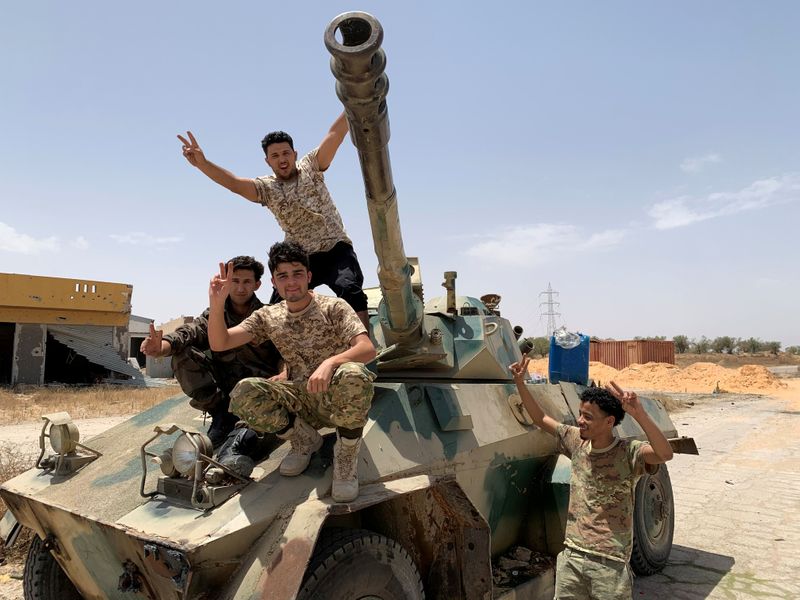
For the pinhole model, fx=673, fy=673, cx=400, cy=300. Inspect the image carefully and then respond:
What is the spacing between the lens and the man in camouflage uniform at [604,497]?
362cm

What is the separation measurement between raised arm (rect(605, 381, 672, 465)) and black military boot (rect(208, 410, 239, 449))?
2394 millimetres

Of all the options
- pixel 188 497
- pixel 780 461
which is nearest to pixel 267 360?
pixel 188 497

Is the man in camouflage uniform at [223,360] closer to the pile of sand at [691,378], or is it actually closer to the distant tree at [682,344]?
the pile of sand at [691,378]

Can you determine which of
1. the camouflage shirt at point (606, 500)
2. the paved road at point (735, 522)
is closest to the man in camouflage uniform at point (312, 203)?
the camouflage shirt at point (606, 500)

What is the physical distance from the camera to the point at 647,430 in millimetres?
3557

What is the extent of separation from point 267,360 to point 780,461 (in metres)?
9.66

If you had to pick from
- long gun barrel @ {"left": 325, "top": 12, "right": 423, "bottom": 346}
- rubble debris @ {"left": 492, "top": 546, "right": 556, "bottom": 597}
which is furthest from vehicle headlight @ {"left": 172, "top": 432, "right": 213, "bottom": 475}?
rubble debris @ {"left": 492, "top": 546, "right": 556, "bottom": 597}

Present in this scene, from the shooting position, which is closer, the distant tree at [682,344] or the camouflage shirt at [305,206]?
the camouflage shirt at [305,206]

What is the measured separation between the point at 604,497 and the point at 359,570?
1466 mm

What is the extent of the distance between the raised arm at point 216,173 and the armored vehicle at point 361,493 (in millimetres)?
1249

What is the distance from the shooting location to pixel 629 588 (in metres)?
3.61

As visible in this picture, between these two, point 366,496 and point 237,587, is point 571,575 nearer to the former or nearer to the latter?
point 366,496

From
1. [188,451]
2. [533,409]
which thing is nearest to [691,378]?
[533,409]

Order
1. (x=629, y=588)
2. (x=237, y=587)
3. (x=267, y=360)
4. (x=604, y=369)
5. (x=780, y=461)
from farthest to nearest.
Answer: (x=604, y=369) < (x=780, y=461) < (x=267, y=360) < (x=629, y=588) < (x=237, y=587)
